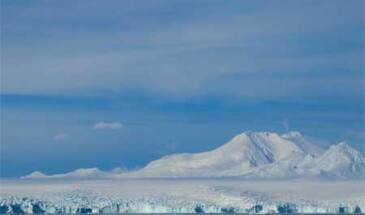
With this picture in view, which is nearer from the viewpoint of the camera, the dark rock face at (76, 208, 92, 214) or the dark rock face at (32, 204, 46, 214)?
the dark rock face at (32, 204, 46, 214)

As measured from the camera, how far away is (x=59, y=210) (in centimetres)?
18712

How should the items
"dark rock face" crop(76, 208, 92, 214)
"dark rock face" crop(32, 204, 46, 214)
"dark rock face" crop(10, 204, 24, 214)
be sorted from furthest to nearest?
"dark rock face" crop(76, 208, 92, 214) < "dark rock face" crop(32, 204, 46, 214) < "dark rock face" crop(10, 204, 24, 214)

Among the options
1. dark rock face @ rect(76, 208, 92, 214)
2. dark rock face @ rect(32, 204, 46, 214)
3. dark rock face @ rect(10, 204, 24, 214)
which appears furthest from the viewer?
dark rock face @ rect(76, 208, 92, 214)

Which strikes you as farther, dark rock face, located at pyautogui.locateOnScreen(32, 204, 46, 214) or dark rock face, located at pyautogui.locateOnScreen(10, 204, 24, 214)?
dark rock face, located at pyautogui.locateOnScreen(32, 204, 46, 214)

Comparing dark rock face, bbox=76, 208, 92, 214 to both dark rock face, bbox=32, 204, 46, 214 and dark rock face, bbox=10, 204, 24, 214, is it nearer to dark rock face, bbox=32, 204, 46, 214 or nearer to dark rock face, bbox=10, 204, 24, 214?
dark rock face, bbox=32, 204, 46, 214

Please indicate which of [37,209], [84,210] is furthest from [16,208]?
[84,210]

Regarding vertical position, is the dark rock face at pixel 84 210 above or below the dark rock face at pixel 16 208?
below

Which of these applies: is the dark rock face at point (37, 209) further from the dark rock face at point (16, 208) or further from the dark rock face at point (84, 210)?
the dark rock face at point (84, 210)

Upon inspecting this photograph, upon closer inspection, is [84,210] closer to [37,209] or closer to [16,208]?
[37,209]

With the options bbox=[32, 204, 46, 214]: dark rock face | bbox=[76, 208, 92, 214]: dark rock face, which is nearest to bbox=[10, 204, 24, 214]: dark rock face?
bbox=[32, 204, 46, 214]: dark rock face

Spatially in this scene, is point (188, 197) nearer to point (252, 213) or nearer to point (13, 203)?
point (252, 213)

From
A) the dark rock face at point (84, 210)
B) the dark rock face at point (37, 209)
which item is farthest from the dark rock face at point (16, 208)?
the dark rock face at point (84, 210)

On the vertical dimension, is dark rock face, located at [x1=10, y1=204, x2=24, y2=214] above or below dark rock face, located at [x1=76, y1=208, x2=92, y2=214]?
above

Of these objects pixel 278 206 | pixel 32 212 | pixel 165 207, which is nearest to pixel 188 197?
pixel 165 207
